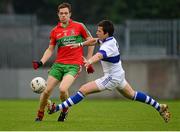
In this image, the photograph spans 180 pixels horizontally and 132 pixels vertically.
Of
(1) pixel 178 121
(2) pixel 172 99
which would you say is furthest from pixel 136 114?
(2) pixel 172 99

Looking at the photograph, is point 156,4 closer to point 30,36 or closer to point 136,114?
point 30,36

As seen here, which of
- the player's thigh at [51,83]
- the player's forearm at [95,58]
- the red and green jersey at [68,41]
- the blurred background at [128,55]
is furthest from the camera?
the blurred background at [128,55]

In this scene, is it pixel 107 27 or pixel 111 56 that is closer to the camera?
pixel 111 56

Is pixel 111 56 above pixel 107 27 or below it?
below

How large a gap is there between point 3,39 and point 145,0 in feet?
61.7

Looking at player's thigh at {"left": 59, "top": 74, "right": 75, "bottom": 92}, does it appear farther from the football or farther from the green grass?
the green grass

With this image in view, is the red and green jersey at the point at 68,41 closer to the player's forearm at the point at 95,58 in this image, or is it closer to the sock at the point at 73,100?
the sock at the point at 73,100

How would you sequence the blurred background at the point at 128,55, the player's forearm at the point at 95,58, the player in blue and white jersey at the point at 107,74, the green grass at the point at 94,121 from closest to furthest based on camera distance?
the green grass at the point at 94,121, the player's forearm at the point at 95,58, the player in blue and white jersey at the point at 107,74, the blurred background at the point at 128,55

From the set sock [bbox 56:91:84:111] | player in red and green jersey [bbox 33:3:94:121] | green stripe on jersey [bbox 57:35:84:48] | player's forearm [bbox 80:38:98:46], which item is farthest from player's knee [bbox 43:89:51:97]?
player's forearm [bbox 80:38:98:46]

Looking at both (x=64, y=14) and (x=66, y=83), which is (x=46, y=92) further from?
(x=64, y=14)

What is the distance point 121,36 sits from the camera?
101ft

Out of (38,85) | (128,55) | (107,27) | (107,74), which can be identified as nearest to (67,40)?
(38,85)

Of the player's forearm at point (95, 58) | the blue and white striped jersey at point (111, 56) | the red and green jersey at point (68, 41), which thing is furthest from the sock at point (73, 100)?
the red and green jersey at point (68, 41)

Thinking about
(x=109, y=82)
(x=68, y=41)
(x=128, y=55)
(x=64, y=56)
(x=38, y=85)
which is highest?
(x=68, y=41)
